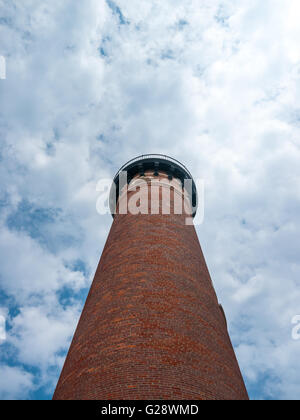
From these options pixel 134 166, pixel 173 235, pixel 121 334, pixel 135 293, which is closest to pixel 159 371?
pixel 121 334

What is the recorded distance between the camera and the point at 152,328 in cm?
749

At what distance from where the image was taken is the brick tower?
21.9 ft

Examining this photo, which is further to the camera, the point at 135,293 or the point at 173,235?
the point at 173,235

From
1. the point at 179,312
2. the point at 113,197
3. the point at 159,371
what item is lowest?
the point at 159,371

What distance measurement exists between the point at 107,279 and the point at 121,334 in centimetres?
230

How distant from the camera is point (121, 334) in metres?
7.49

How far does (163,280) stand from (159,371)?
2.51 metres

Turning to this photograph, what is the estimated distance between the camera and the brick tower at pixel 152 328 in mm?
6688

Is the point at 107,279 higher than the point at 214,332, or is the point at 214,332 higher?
the point at 107,279
